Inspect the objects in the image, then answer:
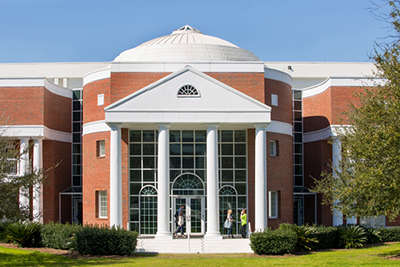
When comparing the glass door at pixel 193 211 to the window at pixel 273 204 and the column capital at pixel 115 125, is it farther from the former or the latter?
the column capital at pixel 115 125

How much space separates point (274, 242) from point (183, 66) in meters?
12.4

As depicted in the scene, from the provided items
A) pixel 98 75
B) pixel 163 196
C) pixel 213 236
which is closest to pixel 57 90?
pixel 98 75

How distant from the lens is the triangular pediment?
2841 cm

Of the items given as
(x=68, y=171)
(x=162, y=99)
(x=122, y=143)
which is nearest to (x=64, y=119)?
(x=68, y=171)

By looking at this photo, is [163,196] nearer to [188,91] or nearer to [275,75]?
[188,91]

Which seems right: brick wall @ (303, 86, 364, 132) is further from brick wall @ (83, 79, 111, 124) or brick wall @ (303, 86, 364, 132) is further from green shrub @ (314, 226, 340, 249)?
brick wall @ (83, 79, 111, 124)

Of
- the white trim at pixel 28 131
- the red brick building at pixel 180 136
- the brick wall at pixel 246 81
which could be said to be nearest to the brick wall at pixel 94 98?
the red brick building at pixel 180 136

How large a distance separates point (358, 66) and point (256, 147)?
28087mm

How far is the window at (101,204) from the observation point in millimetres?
31766

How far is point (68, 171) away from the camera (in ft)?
130

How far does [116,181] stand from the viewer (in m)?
28.1

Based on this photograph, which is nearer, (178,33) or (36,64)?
(178,33)

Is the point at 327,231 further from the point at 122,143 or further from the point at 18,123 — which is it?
the point at 18,123

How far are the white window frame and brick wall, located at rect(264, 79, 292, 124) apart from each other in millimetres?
11990
